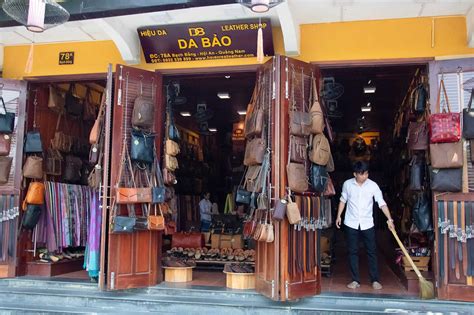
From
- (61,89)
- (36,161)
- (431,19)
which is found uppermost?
(431,19)

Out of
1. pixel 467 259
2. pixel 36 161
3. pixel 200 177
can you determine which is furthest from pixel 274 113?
pixel 200 177

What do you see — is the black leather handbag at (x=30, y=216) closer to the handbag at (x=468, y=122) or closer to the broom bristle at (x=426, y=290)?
the broom bristle at (x=426, y=290)

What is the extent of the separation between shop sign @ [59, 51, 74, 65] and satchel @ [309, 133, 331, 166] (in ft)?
12.1

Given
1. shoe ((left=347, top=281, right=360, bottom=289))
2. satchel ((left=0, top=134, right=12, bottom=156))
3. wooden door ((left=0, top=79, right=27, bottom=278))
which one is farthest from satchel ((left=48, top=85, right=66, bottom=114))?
shoe ((left=347, top=281, right=360, bottom=289))

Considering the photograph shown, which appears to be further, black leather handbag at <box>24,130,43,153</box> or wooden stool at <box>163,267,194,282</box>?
black leather handbag at <box>24,130,43,153</box>

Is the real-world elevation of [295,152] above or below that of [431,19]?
below

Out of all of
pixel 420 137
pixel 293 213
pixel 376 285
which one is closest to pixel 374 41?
pixel 420 137

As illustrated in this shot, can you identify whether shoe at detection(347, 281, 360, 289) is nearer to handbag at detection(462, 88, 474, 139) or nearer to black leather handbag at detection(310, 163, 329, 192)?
black leather handbag at detection(310, 163, 329, 192)

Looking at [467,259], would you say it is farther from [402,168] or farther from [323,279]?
[402,168]

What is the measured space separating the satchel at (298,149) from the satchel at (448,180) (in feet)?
5.01

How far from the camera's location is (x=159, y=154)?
6582 mm

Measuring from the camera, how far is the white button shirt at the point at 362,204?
6.25 meters

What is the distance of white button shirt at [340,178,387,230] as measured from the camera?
625cm

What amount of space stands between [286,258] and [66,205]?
3.64 m
